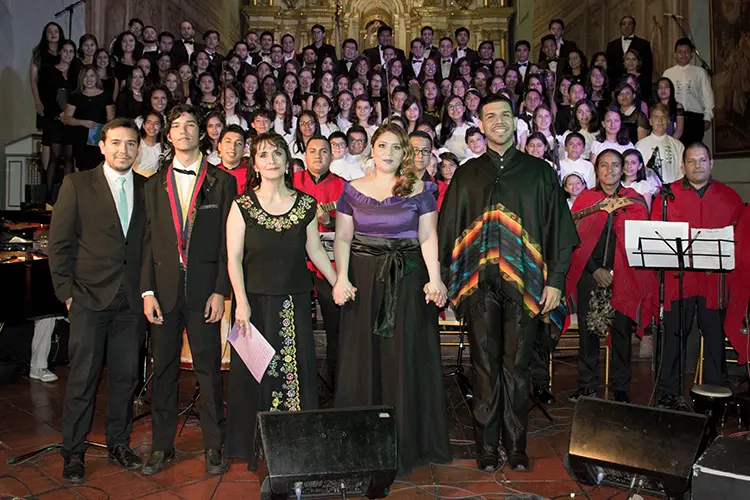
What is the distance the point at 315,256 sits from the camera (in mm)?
3906

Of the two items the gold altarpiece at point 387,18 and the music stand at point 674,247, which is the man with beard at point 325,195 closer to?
the music stand at point 674,247

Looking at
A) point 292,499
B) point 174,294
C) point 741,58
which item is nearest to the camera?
point 292,499

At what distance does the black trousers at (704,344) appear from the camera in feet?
16.8

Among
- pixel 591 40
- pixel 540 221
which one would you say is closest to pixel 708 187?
pixel 540 221

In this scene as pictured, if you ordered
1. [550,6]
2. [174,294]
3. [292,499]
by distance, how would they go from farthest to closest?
[550,6] < [174,294] < [292,499]

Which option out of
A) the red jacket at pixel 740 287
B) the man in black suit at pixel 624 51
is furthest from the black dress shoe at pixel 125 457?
the man in black suit at pixel 624 51

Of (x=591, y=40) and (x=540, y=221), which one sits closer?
(x=540, y=221)

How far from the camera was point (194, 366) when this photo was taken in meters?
3.94

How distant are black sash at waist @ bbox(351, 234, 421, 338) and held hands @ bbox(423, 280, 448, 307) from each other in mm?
133

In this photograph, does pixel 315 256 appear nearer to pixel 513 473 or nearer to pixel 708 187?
pixel 513 473

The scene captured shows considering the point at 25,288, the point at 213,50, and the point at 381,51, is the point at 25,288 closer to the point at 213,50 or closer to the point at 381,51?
the point at 213,50

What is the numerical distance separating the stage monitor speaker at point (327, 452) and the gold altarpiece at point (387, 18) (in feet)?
55.1

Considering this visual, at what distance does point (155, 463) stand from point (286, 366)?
3.07 feet

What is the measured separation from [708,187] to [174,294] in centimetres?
377
